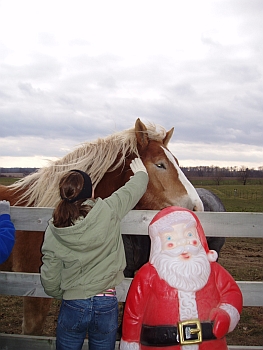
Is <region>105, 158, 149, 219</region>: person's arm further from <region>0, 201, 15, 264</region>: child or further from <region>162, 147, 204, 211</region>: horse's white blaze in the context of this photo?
<region>0, 201, 15, 264</region>: child

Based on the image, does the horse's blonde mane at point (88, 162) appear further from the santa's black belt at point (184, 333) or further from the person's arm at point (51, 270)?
the santa's black belt at point (184, 333)

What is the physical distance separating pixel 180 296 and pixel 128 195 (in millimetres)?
854

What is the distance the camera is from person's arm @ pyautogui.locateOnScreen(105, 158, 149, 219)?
8.21 feet

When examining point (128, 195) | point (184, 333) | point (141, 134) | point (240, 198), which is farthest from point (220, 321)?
point (240, 198)

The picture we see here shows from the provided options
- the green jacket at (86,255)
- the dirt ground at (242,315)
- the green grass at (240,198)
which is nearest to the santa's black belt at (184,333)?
the green jacket at (86,255)

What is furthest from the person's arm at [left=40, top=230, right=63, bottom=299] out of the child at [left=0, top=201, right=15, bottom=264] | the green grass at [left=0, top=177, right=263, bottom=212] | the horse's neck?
the green grass at [left=0, top=177, right=263, bottom=212]

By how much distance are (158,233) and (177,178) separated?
113cm

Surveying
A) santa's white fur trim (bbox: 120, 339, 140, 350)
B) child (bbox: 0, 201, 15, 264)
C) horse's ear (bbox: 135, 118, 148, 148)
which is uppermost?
horse's ear (bbox: 135, 118, 148, 148)

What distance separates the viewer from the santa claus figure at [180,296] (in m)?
2.12

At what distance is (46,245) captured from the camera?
2352mm

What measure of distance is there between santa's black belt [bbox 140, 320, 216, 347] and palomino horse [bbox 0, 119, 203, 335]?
132 centimetres

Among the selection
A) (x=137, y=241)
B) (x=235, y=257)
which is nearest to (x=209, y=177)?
(x=235, y=257)

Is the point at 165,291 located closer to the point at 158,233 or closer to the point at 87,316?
the point at 158,233

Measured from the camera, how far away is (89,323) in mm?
2314
